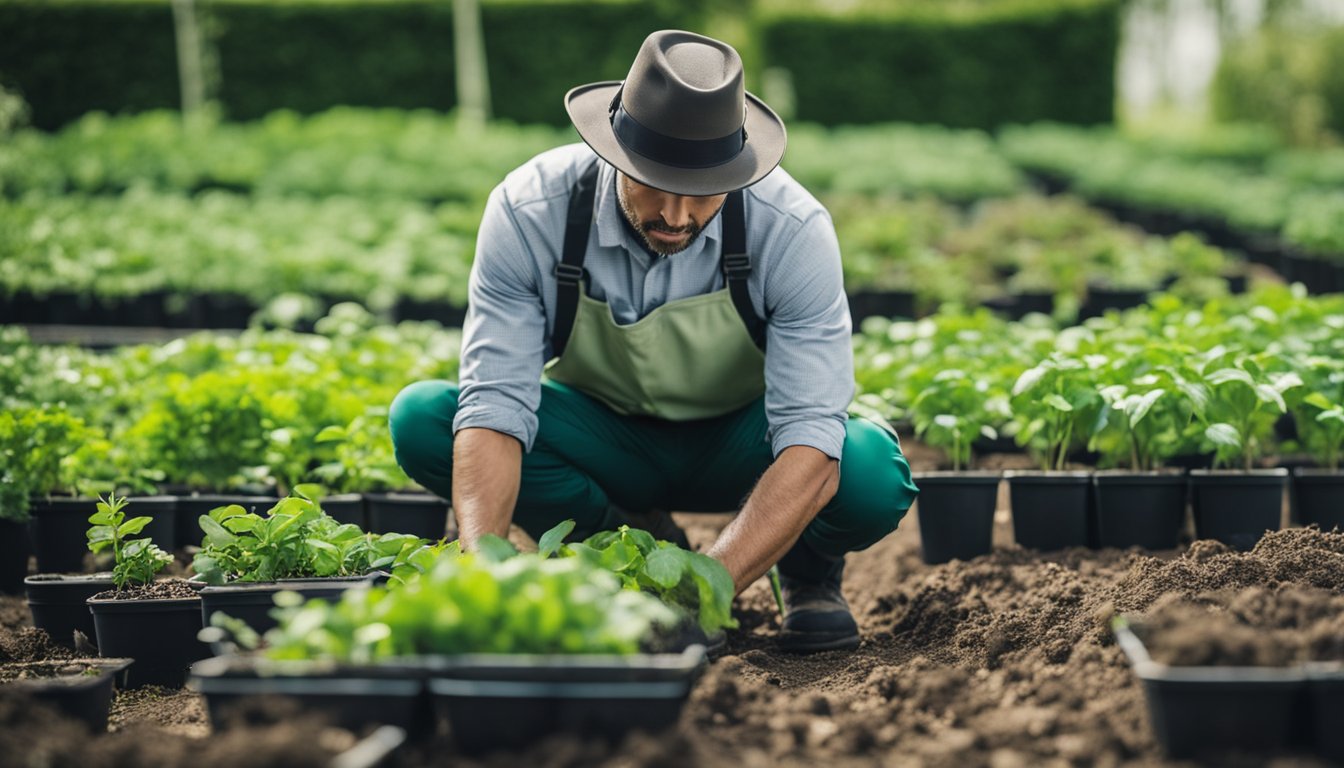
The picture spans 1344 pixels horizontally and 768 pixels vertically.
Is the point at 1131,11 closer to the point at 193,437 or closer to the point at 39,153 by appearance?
the point at 39,153

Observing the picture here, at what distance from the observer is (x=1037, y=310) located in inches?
296

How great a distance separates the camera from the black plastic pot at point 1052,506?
3738 millimetres

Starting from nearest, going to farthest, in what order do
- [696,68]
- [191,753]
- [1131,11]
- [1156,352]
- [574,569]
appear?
[191,753], [574,569], [696,68], [1156,352], [1131,11]

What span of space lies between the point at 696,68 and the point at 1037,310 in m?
4.99

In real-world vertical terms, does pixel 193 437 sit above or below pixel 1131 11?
below

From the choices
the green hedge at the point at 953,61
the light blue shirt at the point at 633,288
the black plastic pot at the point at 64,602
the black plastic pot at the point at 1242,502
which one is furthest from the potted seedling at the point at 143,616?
the green hedge at the point at 953,61

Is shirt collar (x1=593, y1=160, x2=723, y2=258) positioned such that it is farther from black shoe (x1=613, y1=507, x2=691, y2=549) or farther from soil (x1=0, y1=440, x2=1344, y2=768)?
soil (x1=0, y1=440, x2=1344, y2=768)

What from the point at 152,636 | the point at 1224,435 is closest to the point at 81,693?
the point at 152,636

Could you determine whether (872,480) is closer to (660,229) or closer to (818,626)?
(818,626)

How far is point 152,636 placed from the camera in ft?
9.84

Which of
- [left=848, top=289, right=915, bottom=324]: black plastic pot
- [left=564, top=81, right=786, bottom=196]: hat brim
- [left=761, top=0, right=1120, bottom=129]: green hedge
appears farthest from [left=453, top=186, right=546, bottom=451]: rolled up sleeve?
[left=761, top=0, right=1120, bottom=129]: green hedge

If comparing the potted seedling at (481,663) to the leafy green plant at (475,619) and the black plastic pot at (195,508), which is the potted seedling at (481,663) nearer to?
the leafy green plant at (475,619)

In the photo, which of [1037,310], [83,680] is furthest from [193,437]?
[1037,310]

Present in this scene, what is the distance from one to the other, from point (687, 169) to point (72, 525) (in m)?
2.05
